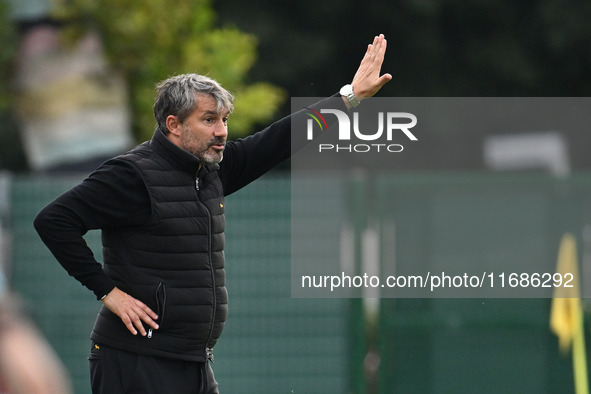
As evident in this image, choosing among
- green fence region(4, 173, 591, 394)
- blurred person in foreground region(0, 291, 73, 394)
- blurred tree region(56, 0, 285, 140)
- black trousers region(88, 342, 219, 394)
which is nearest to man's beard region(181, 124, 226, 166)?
black trousers region(88, 342, 219, 394)

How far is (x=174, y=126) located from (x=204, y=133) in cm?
15

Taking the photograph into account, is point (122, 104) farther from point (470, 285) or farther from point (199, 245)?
point (199, 245)

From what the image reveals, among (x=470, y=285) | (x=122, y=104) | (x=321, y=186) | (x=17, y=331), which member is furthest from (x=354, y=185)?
(x=17, y=331)

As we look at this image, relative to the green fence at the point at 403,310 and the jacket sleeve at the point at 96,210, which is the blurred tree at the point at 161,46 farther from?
the jacket sleeve at the point at 96,210

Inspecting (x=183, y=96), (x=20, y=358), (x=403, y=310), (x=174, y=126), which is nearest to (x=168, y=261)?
(x=174, y=126)

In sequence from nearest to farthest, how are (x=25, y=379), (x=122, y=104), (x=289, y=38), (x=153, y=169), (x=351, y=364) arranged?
(x=25, y=379)
(x=153, y=169)
(x=351, y=364)
(x=122, y=104)
(x=289, y=38)

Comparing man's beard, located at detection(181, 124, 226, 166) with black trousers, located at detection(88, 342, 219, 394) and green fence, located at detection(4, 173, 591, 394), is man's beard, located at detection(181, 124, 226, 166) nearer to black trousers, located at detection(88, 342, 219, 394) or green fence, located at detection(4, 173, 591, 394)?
black trousers, located at detection(88, 342, 219, 394)

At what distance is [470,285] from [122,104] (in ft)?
13.8

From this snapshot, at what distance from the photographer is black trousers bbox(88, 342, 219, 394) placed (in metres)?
5.16

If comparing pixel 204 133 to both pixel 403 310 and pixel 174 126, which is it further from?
pixel 403 310

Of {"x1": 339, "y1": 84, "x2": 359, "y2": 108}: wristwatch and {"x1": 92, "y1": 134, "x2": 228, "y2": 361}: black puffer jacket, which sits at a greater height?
{"x1": 339, "y1": 84, "x2": 359, "y2": 108}: wristwatch

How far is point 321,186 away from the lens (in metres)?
9.01

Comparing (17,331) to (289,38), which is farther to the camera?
(289,38)

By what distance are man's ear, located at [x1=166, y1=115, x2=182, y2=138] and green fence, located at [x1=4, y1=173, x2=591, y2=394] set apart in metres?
3.70
